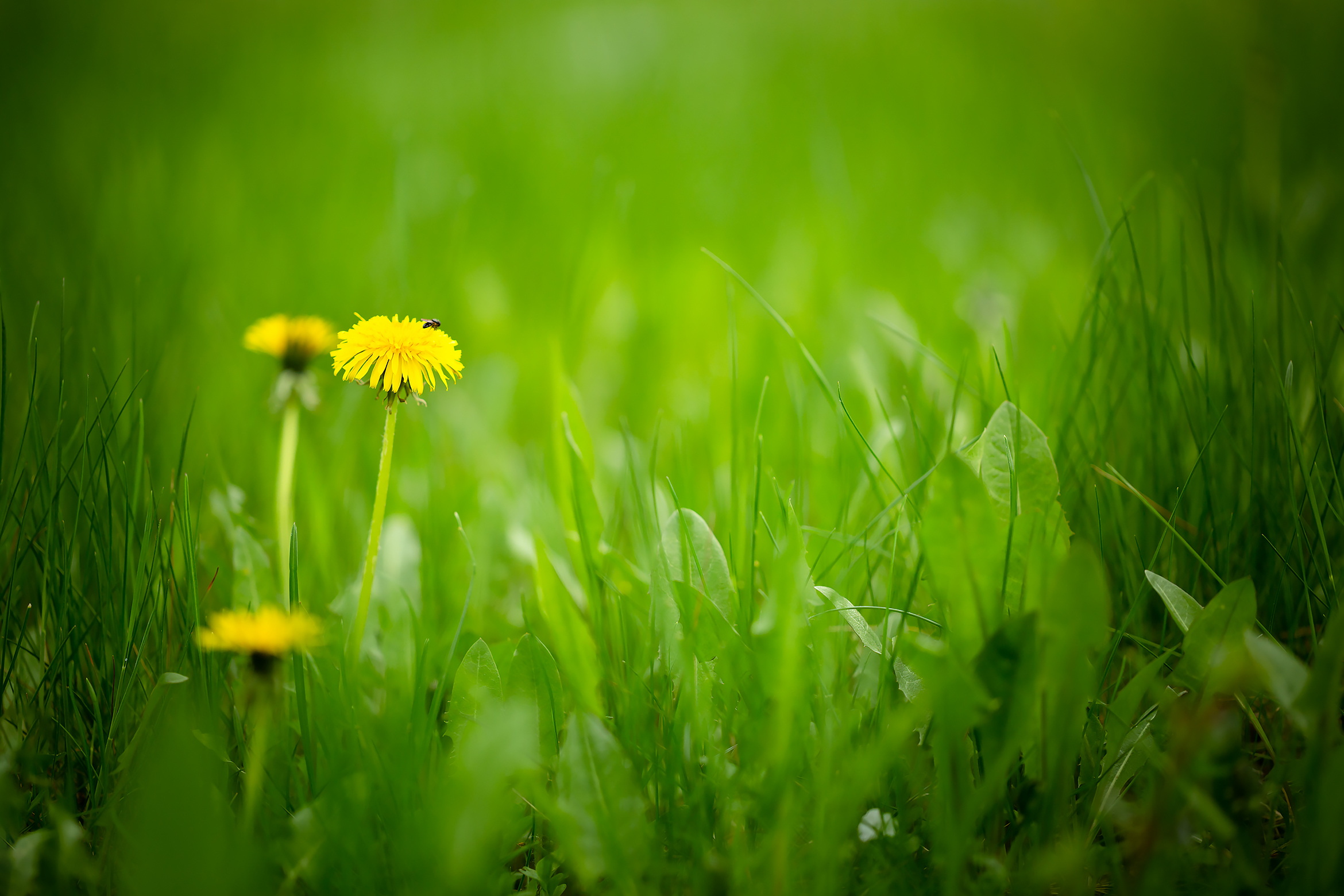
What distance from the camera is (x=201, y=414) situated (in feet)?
4.88

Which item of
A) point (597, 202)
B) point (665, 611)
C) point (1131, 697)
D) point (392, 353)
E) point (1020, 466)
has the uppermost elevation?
point (597, 202)

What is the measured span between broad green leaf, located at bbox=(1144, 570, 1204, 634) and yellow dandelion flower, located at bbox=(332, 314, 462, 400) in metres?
0.74

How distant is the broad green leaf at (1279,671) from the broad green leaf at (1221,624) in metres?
0.06

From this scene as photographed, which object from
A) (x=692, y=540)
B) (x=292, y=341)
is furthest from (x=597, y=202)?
(x=692, y=540)

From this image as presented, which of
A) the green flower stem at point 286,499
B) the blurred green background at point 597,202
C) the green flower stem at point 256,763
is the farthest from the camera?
the blurred green background at point 597,202

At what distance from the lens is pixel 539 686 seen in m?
0.79

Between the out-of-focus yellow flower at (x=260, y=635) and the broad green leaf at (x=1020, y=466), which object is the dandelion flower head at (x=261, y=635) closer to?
the out-of-focus yellow flower at (x=260, y=635)

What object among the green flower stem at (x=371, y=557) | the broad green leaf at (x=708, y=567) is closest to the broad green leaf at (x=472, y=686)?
the green flower stem at (x=371, y=557)

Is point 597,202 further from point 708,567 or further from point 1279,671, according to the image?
point 1279,671

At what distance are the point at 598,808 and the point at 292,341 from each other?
0.77m

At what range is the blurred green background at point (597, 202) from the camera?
1.47 metres

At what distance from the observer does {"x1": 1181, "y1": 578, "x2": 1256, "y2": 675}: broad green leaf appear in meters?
0.72

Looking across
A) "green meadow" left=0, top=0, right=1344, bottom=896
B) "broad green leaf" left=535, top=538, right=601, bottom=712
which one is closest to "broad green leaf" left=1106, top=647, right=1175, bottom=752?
"green meadow" left=0, top=0, right=1344, bottom=896

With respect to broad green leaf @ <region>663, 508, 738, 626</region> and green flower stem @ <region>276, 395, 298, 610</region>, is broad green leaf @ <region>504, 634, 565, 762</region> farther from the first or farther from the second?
green flower stem @ <region>276, 395, 298, 610</region>
